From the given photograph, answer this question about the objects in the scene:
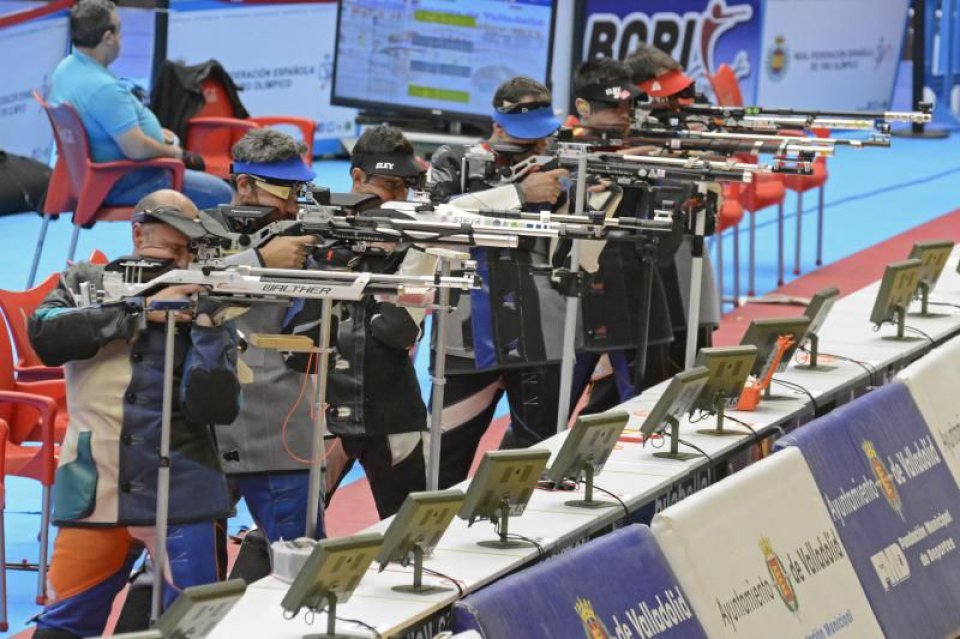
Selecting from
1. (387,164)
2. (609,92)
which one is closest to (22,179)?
(609,92)

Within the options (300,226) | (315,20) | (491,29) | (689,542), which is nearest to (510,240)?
(300,226)

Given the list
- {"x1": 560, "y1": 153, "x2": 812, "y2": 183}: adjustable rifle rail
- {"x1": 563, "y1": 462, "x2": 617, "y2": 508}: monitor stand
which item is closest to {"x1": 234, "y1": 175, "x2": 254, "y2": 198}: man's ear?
{"x1": 563, "y1": 462, "x2": 617, "y2": 508}: monitor stand

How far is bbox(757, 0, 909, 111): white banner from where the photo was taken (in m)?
17.4

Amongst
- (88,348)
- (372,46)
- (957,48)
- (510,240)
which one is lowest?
(88,348)

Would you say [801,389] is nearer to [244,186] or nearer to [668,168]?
[668,168]

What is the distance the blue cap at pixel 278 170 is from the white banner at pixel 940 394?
2.45 m

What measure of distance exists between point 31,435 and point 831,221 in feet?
36.0

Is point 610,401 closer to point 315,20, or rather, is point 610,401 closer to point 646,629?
point 646,629

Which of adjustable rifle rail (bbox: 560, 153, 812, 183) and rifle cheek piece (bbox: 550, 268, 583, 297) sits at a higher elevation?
adjustable rifle rail (bbox: 560, 153, 812, 183)

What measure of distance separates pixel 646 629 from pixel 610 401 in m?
3.74

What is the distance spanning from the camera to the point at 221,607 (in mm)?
3783

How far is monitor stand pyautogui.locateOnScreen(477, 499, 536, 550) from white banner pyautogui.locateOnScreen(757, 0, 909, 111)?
12474 mm

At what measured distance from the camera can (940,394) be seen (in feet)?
22.9

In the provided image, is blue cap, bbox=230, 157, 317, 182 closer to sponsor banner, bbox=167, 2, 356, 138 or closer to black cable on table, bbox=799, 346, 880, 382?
black cable on table, bbox=799, 346, 880, 382
